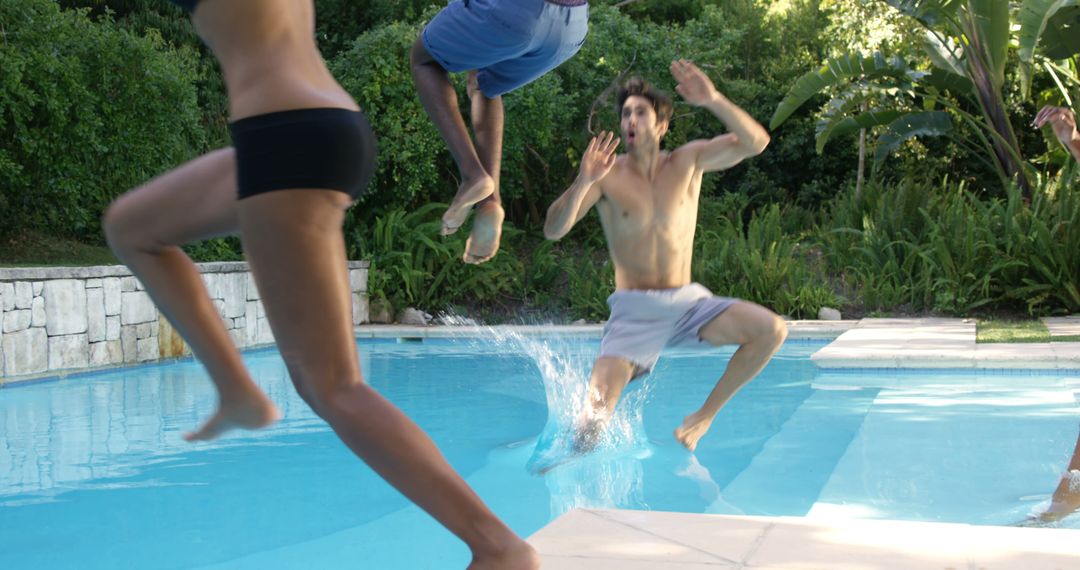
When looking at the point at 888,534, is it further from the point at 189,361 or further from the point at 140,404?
the point at 189,361

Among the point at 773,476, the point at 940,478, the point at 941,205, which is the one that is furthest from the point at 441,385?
the point at 941,205

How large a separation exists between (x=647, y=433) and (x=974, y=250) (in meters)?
6.77

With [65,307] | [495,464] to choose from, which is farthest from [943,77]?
[65,307]

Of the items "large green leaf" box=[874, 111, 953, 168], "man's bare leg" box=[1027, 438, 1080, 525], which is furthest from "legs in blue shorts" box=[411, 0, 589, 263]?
"large green leaf" box=[874, 111, 953, 168]

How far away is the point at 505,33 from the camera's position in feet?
7.94

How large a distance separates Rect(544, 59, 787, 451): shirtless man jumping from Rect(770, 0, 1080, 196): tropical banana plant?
822 cm

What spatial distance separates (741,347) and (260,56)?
363cm

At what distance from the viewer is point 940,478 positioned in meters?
5.73

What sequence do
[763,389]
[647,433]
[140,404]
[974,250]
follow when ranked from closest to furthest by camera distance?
1. [647,433]
2. [140,404]
3. [763,389]
4. [974,250]

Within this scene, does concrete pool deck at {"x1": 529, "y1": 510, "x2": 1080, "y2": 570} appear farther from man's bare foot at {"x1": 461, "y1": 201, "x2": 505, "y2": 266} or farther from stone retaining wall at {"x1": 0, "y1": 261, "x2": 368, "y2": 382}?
stone retaining wall at {"x1": 0, "y1": 261, "x2": 368, "y2": 382}

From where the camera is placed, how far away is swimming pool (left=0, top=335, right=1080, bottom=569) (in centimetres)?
493

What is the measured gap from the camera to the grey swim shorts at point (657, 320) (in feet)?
16.8

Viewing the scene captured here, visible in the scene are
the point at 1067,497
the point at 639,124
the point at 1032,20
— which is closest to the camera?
the point at 1067,497

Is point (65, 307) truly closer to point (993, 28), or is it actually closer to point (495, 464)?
point (495, 464)
